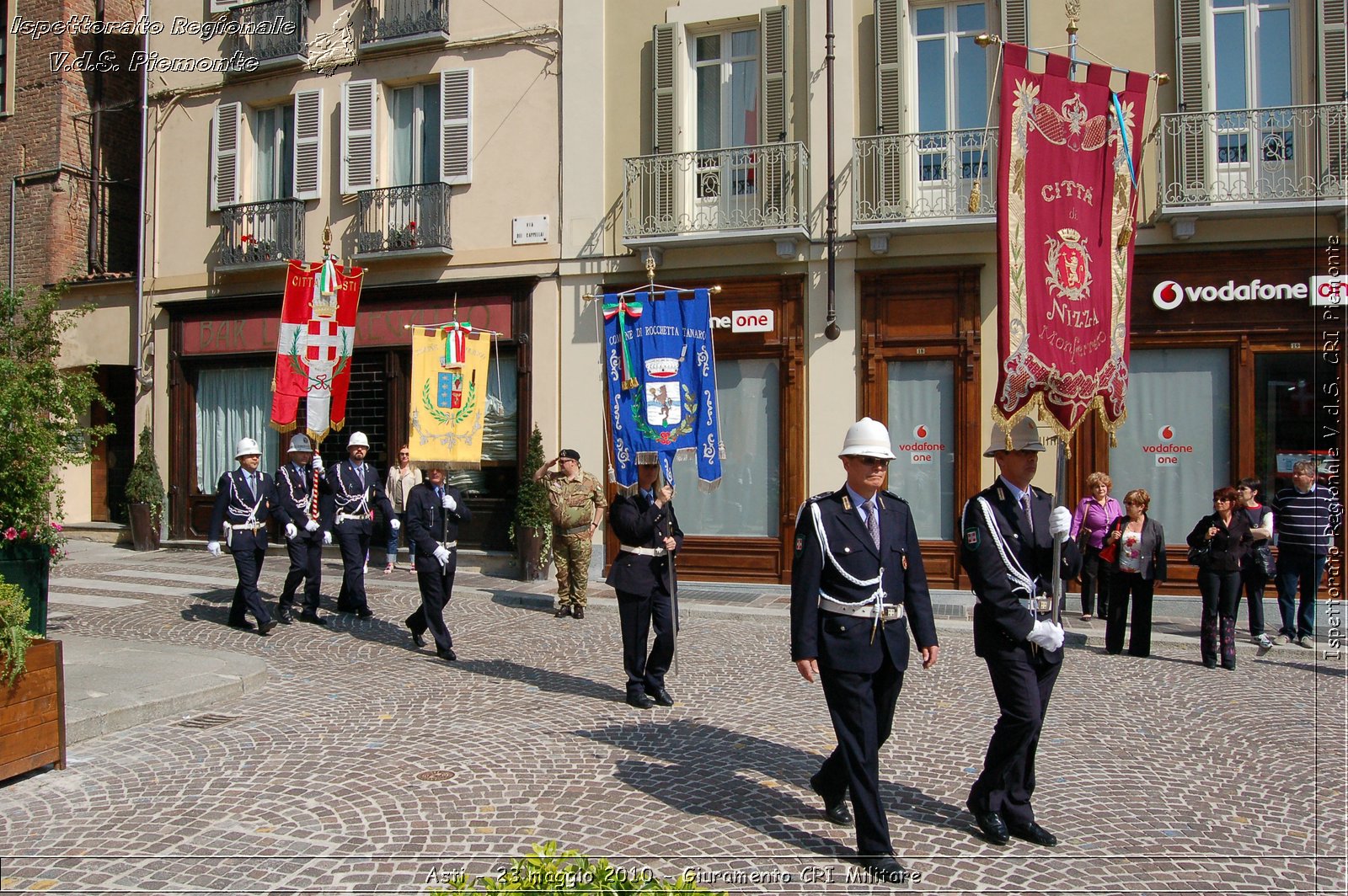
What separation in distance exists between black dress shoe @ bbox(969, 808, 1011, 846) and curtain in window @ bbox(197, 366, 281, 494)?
15.7 metres

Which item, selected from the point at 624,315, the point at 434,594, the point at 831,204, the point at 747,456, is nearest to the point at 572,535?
the point at 434,594

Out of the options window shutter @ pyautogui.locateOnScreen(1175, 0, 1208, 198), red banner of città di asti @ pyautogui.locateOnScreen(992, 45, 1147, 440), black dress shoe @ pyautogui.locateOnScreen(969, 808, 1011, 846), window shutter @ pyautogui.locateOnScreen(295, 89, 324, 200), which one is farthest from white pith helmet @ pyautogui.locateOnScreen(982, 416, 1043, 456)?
window shutter @ pyautogui.locateOnScreen(295, 89, 324, 200)

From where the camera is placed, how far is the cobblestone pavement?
4598 mm

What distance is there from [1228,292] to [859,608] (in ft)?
36.4

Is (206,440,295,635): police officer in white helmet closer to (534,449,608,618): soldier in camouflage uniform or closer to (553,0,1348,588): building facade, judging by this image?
(534,449,608,618): soldier in camouflage uniform

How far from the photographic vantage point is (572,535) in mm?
12070

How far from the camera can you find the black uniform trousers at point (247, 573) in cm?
1059

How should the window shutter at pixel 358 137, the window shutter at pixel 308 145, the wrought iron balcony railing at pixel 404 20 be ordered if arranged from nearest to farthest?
the wrought iron balcony railing at pixel 404 20 < the window shutter at pixel 358 137 < the window shutter at pixel 308 145

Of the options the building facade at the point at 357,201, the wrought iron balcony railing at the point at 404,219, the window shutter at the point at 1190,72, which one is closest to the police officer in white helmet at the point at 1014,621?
the window shutter at the point at 1190,72

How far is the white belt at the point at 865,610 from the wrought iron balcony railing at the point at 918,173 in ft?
33.4

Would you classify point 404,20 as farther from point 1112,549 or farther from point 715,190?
point 1112,549

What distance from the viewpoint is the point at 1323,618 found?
12.0m

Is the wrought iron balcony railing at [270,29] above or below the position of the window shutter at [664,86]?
above

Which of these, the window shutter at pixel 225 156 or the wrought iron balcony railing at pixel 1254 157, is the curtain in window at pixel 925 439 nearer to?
the wrought iron balcony railing at pixel 1254 157
